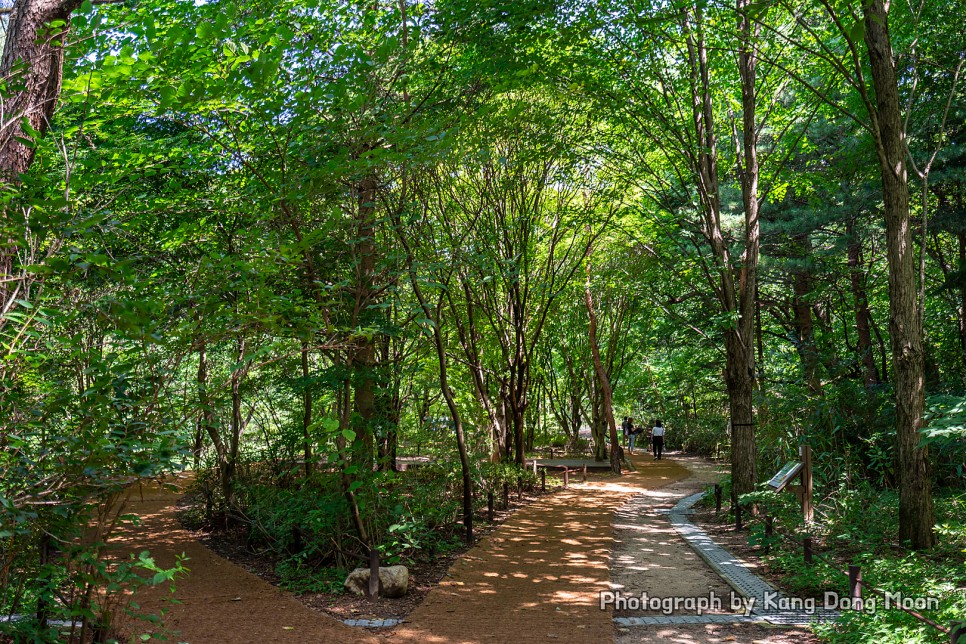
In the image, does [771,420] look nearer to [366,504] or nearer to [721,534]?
[721,534]

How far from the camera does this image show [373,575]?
7445 mm

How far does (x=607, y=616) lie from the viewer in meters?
6.57

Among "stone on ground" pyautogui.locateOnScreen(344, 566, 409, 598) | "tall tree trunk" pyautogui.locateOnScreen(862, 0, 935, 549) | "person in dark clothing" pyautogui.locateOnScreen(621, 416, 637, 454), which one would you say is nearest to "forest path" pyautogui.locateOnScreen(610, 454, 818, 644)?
"tall tree trunk" pyautogui.locateOnScreen(862, 0, 935, 549)

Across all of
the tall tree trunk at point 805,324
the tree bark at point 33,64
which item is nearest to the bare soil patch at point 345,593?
the tree bark at point 33,64

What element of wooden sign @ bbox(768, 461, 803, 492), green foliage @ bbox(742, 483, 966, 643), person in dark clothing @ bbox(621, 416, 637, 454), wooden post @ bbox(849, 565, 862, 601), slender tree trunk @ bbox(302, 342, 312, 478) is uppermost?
slender tree trunk @ bbox(302, 342, 312, 478)

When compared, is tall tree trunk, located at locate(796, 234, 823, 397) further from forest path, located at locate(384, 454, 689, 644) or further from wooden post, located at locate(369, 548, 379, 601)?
wooden post, located at locate(369, 548, 379, 601)

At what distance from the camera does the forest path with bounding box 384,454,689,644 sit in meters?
6.22

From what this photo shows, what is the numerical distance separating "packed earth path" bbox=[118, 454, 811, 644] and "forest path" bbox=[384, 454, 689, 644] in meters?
0.01

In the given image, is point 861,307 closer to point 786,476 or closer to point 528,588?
point 786,476

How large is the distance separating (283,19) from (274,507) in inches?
259

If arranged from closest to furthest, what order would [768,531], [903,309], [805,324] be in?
[903,309], [768,531], [805,324]

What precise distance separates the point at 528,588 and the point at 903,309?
5019 mm

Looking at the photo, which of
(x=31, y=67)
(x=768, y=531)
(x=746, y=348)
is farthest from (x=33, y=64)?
(x=746, y=348)

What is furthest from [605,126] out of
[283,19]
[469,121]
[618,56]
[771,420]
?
[283,19]
